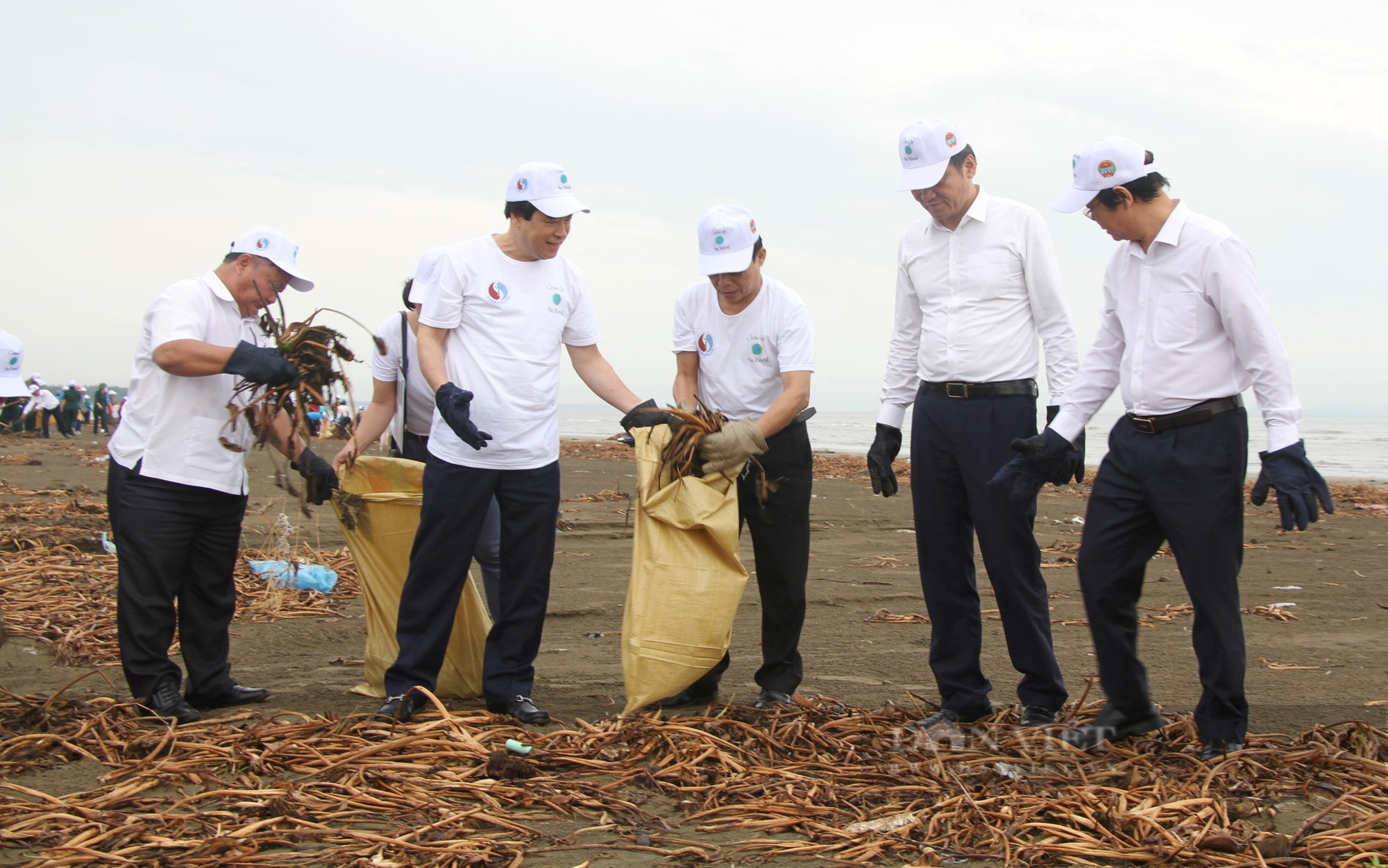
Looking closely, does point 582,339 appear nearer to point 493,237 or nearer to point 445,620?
point 493,237

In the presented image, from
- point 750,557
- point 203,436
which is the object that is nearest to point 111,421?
point 750,557

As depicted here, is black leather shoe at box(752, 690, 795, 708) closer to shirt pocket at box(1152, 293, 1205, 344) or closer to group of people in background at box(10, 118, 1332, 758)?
group of people in background at box(10, 118, 1332, 758)

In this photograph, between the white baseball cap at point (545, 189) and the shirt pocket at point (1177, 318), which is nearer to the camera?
the shirt pocket at point (1177, 318)

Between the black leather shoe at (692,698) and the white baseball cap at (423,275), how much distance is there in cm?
190

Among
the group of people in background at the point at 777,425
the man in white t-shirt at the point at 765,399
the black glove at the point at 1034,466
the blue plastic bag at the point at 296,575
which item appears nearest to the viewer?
the group of people in background at the point at 777,425

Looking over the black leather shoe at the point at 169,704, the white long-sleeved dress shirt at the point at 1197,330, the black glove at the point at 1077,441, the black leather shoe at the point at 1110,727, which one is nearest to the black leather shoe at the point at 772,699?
the black leather shoe at the point at 1110,727

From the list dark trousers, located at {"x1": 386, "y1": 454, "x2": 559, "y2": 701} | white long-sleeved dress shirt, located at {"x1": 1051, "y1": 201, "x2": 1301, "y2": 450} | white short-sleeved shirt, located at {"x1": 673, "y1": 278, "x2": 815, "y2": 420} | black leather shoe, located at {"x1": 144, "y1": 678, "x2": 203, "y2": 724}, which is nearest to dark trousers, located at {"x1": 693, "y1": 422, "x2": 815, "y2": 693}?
white short-sleeved shirt, located at {"x1": 673, "y1": 278, "x2": 815, "y2": 420}

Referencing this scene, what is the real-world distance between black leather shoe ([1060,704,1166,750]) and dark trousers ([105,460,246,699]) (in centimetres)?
310

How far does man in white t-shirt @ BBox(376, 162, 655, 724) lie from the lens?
4.03 meters

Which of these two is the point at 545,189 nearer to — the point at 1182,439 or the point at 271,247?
the point at 271,247

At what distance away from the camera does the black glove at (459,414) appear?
3.79 metres

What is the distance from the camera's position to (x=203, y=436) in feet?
13.6

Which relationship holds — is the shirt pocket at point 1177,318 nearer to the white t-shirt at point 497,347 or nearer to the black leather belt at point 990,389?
the black leather belt at point 990,389

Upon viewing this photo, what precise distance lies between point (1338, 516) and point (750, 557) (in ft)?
28.8
